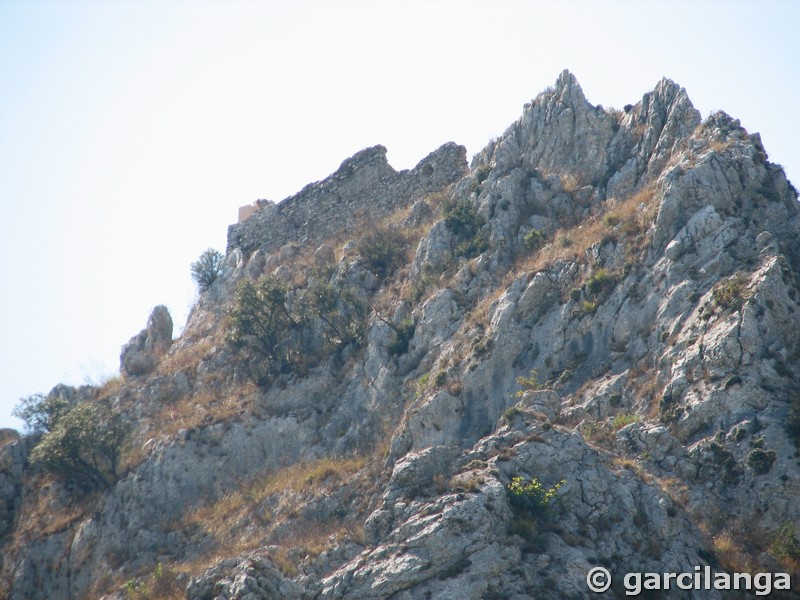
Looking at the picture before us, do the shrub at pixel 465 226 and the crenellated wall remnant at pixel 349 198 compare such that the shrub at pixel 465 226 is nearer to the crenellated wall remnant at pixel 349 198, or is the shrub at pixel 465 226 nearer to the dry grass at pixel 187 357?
the crenellated wall remnant at pixel 349 198

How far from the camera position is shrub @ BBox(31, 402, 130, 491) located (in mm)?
31328

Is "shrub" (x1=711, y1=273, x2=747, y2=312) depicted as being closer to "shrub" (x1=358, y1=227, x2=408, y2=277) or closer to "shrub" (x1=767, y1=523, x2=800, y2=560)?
"shrub" (x1=767, y1=523, x2=800, y2=560)

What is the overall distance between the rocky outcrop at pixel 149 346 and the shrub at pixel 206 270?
2788 mm

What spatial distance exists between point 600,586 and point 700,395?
6.47 meters

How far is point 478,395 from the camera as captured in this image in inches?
1044

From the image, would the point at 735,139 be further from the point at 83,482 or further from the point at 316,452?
the point at 83,482

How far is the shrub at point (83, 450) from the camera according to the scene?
3133cm

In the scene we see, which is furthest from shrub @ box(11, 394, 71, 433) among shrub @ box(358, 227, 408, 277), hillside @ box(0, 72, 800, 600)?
shrub @ box(358, 227, 408, 277)

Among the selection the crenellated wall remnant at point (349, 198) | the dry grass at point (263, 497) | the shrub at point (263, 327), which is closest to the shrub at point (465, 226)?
the crenellated wall remnant at point (349, 198)

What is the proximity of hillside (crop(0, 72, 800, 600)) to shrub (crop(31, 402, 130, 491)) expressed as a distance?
0.94ft

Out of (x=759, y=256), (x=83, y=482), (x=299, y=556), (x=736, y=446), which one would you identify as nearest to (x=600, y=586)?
(x=736, y=446)

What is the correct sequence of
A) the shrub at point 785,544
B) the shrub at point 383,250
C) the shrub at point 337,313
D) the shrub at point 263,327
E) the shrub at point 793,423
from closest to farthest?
1. the shrub at point 785,544
2. the shrub at point 793,423
3. the shrub at point 337,313
4. the shrub at point 263,327
5. the shrub at point 383,250

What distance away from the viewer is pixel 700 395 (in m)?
22.0

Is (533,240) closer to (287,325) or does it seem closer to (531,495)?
(287,325)
